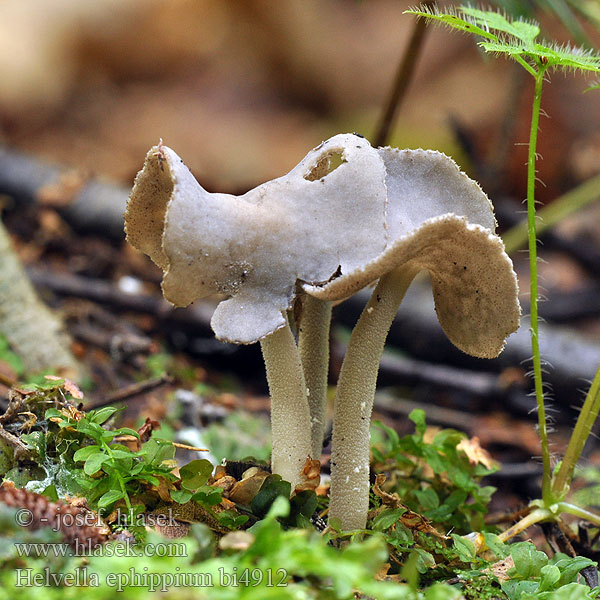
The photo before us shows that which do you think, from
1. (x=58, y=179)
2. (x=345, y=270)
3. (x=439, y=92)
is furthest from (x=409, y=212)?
(x=439, y=92)

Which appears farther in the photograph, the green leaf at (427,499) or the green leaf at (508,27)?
the green leaf at (427,499)

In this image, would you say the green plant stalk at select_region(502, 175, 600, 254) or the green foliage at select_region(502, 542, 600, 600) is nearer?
the green foliage at select_region(502, 542, 600, 600)

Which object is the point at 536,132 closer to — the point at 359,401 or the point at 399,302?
the point at 399,302

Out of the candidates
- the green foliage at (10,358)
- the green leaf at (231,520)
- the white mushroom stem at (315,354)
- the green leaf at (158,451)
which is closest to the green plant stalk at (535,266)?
the white mushroom stem at (315,354)

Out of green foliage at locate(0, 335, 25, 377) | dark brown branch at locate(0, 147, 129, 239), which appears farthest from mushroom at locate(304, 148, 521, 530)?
dark brown branch at locate(0, 147, 129, 239)

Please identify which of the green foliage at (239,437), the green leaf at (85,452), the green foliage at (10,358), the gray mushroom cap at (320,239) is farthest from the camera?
the green foliage at (10,358)

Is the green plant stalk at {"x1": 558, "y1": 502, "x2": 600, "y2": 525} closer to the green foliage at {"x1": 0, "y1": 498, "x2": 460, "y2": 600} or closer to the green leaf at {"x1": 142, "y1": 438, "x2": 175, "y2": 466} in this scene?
the green foliage at {"x1": 0, "y1": 498, "x2": 460, "y2": 600}

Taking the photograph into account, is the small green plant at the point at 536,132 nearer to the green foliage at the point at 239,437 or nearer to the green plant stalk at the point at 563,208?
the green foliage at the point at 239,437
